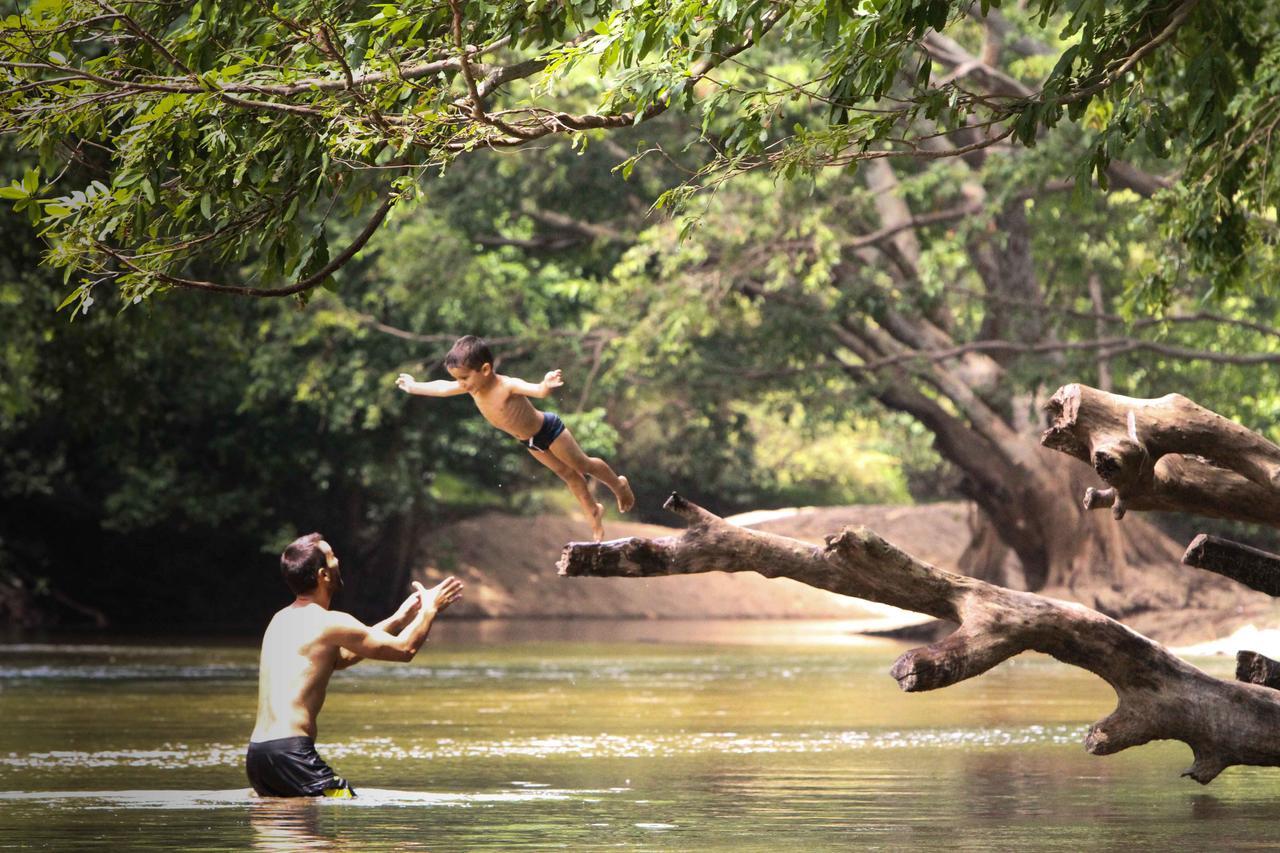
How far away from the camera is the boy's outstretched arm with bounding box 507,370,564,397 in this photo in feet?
36.0

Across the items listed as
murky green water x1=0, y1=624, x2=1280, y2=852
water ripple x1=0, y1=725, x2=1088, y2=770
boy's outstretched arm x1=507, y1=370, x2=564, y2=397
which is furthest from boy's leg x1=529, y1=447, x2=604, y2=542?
water ripple x1=0, y1=725, x2=1088, y2=770

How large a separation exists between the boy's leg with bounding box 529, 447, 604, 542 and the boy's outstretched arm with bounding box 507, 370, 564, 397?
463 millimetres

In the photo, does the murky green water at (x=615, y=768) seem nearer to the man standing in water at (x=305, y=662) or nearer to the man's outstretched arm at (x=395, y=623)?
the man standing in water at (x=305, y=662)

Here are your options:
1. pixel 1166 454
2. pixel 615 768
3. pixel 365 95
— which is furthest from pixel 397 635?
pixel 1166 454

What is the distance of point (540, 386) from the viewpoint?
36.7 feet

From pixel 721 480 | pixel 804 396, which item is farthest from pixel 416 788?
pixel 721 480

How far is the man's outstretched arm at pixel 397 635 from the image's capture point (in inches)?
431

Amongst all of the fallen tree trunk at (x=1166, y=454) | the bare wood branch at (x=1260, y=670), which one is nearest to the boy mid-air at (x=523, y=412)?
the fallen tree trunk at (x=1166, y=454)

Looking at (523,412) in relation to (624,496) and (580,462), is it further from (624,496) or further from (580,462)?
(624,496)

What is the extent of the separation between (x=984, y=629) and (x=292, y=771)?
12.2 feet

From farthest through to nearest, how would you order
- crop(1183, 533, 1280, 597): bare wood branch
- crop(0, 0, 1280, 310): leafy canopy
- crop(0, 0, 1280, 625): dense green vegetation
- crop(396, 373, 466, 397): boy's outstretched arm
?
crop(396, 373, 466, 397): boy's outstretched arm → crop(1183, 533, 1280, 597): bare wood branch → crop(0, 0, 1280, 625): dense green vegetation → crop(0, 0, 1280, 310): leafy canopy

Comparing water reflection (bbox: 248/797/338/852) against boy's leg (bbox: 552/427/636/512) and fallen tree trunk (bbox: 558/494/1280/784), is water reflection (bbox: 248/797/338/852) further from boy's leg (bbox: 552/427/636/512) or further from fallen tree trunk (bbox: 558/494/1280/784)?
boy's leg (bbox: 552/427/636/512)

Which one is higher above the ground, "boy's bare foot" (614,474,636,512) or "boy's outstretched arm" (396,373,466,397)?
"boy's outstretched arm" (396,373,466,397)

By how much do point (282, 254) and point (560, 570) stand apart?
6.43 feet
